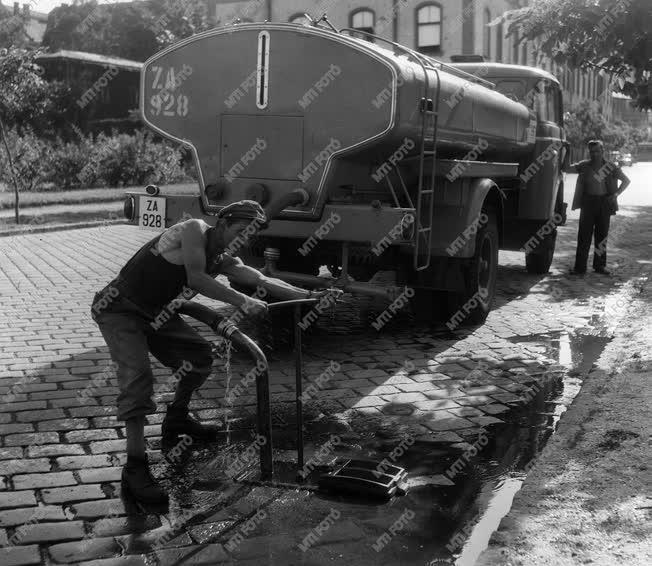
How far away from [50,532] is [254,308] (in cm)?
145

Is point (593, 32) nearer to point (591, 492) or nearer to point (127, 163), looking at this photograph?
point (591, 492)

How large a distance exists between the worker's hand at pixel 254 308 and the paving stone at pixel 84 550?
1.31 m

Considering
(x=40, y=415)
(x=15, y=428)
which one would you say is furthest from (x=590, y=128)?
(x=15, y=428)

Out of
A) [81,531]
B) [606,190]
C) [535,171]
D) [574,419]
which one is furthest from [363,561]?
[606,190]

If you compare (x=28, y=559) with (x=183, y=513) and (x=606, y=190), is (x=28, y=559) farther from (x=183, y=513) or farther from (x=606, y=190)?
(x=606, y=190)

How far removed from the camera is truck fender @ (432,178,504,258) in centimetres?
818

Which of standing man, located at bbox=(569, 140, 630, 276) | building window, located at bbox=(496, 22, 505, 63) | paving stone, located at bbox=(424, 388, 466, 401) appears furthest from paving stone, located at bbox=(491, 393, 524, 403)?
building window, located at bbox=(496, 22, 505, 63)

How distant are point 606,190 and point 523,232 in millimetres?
1461

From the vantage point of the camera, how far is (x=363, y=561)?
3998mm

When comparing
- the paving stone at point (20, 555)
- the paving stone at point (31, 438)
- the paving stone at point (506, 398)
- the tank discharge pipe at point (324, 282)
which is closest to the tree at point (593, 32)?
the tank discharge pipe at point (324, 282)

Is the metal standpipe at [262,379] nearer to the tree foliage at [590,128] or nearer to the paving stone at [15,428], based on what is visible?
the paving stone at [15,428]

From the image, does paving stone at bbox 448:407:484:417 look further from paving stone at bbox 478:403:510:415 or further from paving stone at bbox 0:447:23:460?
paving stone at bbox 0:447:23:460

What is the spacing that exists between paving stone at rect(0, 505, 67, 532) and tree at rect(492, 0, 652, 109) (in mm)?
12582

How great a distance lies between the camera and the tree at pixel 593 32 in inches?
581
